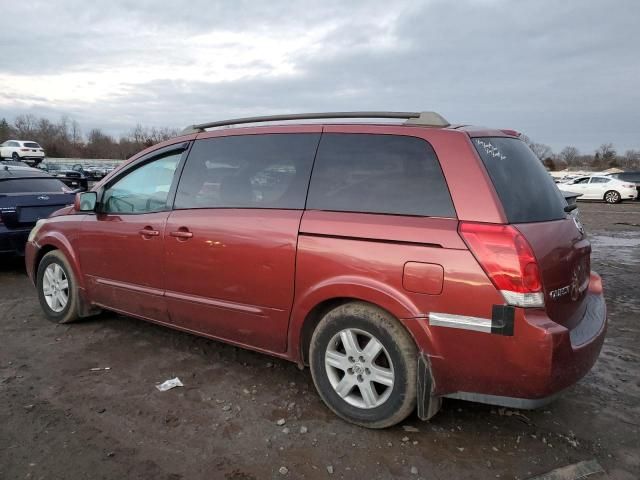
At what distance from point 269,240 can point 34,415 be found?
5.97 ft

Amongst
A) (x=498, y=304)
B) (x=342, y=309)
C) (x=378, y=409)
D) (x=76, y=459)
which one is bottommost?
(x=76, y=459)

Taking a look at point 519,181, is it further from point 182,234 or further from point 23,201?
point 23,201

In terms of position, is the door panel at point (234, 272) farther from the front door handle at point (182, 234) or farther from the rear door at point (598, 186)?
the rear door at point (598, 186)

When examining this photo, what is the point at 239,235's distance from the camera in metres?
3.38

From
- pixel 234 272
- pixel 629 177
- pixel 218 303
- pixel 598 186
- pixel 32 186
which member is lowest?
pixel 218 303

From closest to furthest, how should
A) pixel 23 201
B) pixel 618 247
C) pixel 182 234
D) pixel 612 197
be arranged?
1. pixel 182 234
2. pixel 23 201
3. pixel 618 247
4. pixel 612 197

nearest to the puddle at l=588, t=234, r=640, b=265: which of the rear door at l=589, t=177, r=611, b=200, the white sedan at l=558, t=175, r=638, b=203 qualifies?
the white sedan at l=558, t=175, r=638, b=203

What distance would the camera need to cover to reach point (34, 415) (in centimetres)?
312

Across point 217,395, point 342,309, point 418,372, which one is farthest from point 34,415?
point 418,372

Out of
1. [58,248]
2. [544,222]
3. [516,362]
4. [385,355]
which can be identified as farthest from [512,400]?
[58,248]

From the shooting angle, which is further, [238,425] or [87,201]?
[87,201]

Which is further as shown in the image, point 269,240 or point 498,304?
point 269,240

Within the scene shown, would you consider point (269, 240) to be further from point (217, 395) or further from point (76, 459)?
point (76, 459)

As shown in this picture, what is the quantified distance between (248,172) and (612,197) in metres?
28.4
